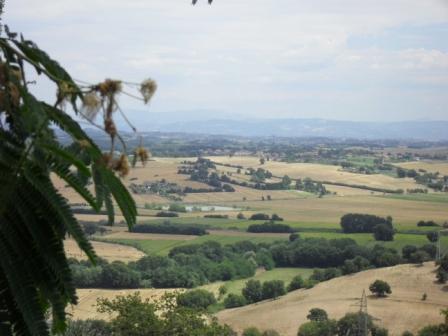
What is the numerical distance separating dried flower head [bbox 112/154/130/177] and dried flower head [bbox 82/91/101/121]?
0.69ft

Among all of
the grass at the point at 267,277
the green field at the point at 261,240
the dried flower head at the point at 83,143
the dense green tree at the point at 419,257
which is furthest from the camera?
the green field at the point at 261,240

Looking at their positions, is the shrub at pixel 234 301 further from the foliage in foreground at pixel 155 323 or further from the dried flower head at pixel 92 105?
the dried flower head at pixel 92 105

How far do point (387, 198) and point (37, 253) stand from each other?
9412 centimetres

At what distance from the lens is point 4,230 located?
266 centimetres

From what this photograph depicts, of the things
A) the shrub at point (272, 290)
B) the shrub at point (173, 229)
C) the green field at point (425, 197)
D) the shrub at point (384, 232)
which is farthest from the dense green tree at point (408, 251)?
the green field at point (425, 197)

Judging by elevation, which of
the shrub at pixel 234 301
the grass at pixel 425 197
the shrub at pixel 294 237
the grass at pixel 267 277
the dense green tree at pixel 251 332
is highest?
the grass at pixel 425 197

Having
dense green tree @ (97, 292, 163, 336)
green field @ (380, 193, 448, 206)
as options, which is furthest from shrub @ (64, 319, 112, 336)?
green field @ (380, 193, 448, 206)

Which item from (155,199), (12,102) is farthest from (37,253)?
(155,199)

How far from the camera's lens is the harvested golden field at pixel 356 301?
3669 cm

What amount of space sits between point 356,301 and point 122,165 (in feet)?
131

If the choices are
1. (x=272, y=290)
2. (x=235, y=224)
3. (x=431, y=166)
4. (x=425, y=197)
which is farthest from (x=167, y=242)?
(x=431, y=166)

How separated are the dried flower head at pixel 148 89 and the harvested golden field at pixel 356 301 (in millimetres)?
34073

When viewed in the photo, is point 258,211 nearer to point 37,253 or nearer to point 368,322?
point 368,322

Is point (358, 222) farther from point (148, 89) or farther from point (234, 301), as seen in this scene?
point (148, 89)
